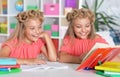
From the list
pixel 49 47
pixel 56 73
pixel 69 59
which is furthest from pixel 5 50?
pixel 56 73

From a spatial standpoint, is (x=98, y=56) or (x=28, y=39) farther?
(x=28, y=39)

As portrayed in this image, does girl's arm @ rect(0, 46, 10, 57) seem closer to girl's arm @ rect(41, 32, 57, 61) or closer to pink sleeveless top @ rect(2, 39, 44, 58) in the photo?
pink sleeveless top @ rect(2, 39, 44, 58)

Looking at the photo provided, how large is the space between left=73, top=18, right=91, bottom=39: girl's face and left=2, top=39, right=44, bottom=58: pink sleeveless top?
327 mm

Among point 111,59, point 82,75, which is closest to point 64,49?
point 111,59

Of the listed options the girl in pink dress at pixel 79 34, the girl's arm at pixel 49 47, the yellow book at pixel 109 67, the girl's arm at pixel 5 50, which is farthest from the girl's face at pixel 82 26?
the yellow book at pixel 109 67

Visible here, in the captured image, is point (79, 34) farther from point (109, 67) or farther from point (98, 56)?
point (109, 67)

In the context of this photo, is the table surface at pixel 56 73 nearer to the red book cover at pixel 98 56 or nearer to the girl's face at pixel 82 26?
the red book cover at pixel 98 56

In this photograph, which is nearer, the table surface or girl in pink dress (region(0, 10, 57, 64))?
the table surface

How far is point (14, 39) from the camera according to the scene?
2018 mm

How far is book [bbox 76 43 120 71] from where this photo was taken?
1.38 meters

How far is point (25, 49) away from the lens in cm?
211

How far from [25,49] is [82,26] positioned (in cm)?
51

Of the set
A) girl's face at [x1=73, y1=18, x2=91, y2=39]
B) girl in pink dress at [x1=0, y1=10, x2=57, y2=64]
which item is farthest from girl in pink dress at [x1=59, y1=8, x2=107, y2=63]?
girl in pink dress at [x1=0, y1=10, x2=57, y2=64]

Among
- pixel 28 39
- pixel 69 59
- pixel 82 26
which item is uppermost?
pixel 82 26
